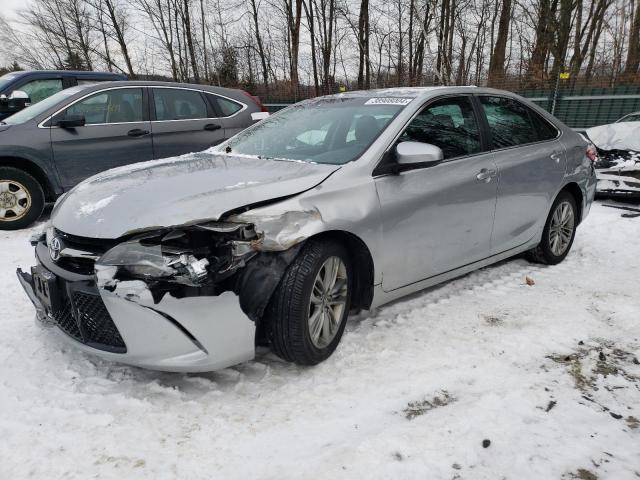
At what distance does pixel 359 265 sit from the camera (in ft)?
9.44

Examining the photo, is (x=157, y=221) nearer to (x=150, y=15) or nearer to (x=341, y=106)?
(x=341, y=106)

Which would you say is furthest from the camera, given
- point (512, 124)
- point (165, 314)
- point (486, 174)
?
point (512, 124)

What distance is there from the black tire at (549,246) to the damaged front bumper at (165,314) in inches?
116

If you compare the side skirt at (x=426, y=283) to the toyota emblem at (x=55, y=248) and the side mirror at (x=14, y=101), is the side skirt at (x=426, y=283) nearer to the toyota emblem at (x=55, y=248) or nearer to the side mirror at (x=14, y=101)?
the toyota emblem at (x=55, y=248)

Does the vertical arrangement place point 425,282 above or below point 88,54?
below

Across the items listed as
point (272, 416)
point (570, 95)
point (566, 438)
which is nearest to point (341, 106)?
point (272, 416)

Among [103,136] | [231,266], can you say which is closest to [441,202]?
[231,266]

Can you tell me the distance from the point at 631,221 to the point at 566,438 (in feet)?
16.2

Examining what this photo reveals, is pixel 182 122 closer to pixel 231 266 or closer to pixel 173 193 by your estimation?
pixel 173 193

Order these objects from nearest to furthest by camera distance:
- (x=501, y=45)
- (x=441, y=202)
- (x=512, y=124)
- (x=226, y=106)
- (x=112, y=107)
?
(x=441, y=202)
(x=512, y=124)
(x=112, y=107)
(x=226, y=106)
(x=501, y=45)

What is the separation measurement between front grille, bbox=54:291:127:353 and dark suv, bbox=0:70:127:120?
5272 mm

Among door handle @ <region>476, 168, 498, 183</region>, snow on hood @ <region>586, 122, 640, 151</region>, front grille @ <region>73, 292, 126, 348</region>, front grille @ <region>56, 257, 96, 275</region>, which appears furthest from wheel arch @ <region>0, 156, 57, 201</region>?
snow on hood @ <region>586, 122, 640, 151</region>

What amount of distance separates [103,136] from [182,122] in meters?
1.02

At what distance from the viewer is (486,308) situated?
3.52 m
